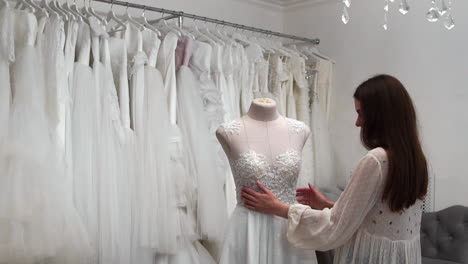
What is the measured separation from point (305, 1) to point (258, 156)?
8.39 feet

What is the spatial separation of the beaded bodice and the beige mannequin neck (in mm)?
108

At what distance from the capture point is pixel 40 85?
1983 mm

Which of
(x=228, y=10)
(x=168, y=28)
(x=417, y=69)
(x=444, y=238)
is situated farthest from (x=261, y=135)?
(x=228, y=10)

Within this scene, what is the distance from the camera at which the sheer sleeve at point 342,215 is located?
4.74 feet

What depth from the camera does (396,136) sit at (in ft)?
4.75

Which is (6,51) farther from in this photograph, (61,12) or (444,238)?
(444,238)

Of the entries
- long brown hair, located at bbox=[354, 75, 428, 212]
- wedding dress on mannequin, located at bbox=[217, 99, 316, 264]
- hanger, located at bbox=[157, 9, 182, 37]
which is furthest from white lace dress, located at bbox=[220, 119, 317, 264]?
hanger, located at bbox=[157, 9, 182, 37]

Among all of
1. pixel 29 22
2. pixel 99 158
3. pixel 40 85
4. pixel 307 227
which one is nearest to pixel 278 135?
pixel 307 227

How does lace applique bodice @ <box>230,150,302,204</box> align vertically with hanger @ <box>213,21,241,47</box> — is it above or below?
below

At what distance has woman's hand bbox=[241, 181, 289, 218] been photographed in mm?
1757

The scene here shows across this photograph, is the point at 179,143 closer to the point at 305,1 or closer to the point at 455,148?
the point at 455,148

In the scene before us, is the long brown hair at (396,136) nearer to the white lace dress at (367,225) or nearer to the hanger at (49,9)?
the white lace dress at (367,225)

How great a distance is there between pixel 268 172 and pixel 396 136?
590 mm

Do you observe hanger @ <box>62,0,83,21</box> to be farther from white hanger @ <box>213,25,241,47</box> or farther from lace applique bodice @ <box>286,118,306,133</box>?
lace applique bodice @ <box>286,118,306,133</box>
